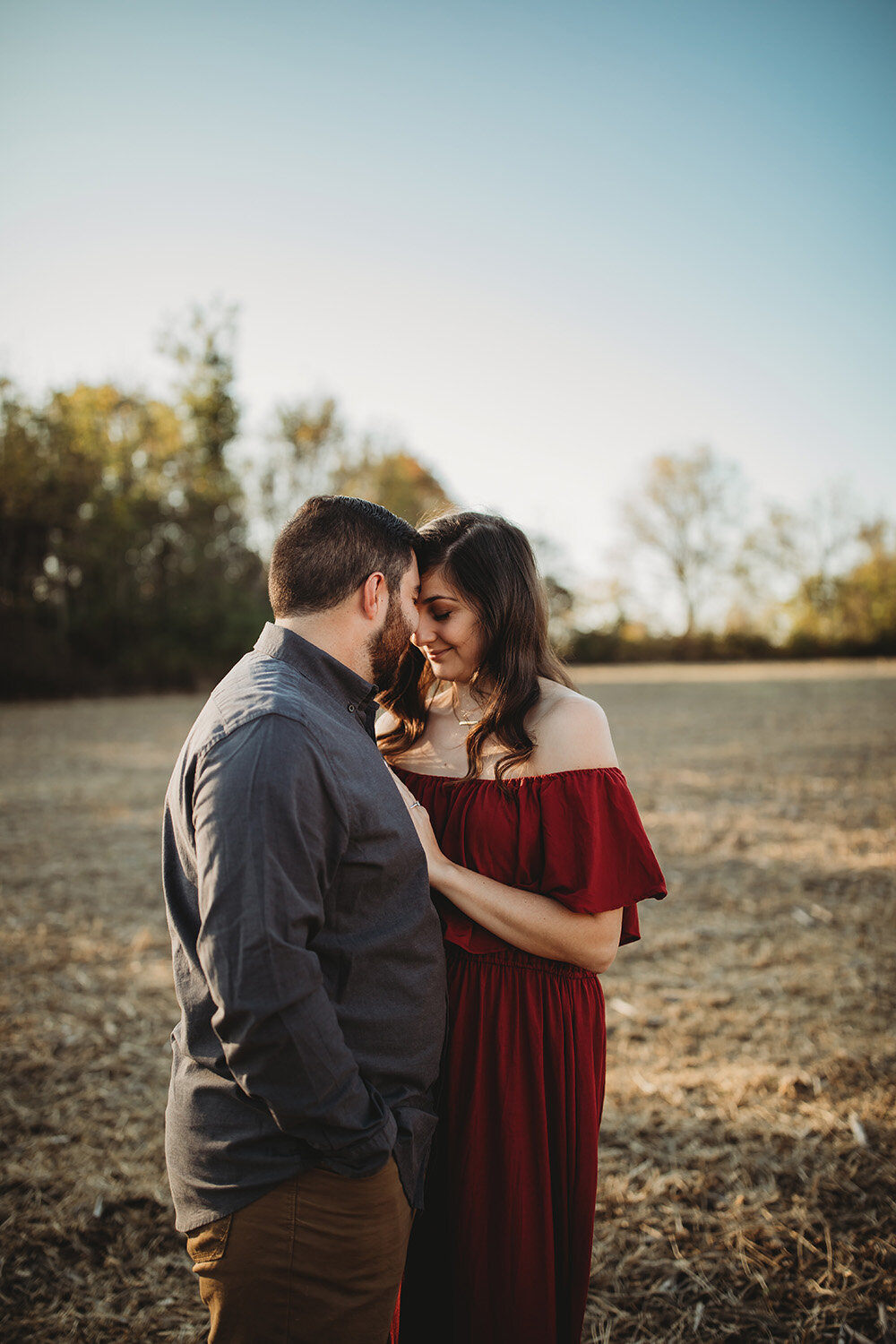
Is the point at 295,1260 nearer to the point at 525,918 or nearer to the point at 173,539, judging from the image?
the point at 525,918

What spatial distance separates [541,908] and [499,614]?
33.8 inches

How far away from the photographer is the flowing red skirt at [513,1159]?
214 cm

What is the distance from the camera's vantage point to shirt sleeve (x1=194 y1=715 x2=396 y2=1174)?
4.69 ft

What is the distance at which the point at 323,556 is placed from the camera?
1.85m

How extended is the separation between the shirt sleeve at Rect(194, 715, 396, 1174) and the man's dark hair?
0.42m

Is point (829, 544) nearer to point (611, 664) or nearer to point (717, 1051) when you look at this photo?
point (611, 664)

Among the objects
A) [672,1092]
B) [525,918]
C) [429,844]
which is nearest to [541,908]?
[525,918]

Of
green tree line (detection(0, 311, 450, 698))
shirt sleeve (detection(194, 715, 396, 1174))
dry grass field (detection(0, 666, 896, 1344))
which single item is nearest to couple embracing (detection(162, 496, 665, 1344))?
shirt sleeve (detection(194, 715, 396, 1174))

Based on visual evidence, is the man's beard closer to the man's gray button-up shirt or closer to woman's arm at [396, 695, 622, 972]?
the man's gray button-up shirt

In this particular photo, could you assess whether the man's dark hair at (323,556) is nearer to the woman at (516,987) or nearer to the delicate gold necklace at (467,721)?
the woman at (516,987)

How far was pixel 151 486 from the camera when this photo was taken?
29531 millimetres

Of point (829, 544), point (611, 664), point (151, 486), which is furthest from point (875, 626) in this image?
point (151, 486)

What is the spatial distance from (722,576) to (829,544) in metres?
7.09

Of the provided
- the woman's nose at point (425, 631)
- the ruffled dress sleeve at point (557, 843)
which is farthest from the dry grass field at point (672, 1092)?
the woman's nose at point (425, 631)
